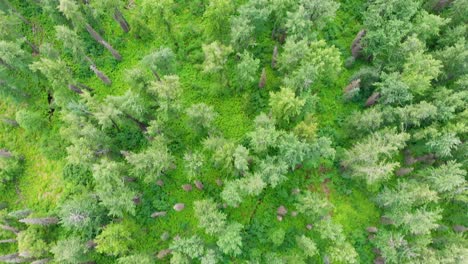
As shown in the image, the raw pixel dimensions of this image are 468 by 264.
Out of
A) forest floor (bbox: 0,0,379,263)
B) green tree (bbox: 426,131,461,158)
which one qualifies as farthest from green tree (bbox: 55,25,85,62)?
green tree (bbox: 426,131,461,158)

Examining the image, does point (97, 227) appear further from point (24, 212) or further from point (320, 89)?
point (320, 89)

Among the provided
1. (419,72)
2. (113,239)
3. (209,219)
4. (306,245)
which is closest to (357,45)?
(419,72)

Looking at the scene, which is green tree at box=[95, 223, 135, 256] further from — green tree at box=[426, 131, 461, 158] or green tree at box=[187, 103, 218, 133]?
green tree at box=[426, 131, 461, 158]

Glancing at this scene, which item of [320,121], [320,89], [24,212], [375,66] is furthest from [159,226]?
[375,66]

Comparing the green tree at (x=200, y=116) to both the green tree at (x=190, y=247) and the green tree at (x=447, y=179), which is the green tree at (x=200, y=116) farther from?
the green tree at (x=447, y=179)

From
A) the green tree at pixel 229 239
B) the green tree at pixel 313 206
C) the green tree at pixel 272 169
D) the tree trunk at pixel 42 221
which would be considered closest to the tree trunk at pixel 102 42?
the tree trunk at pixel 42 221
